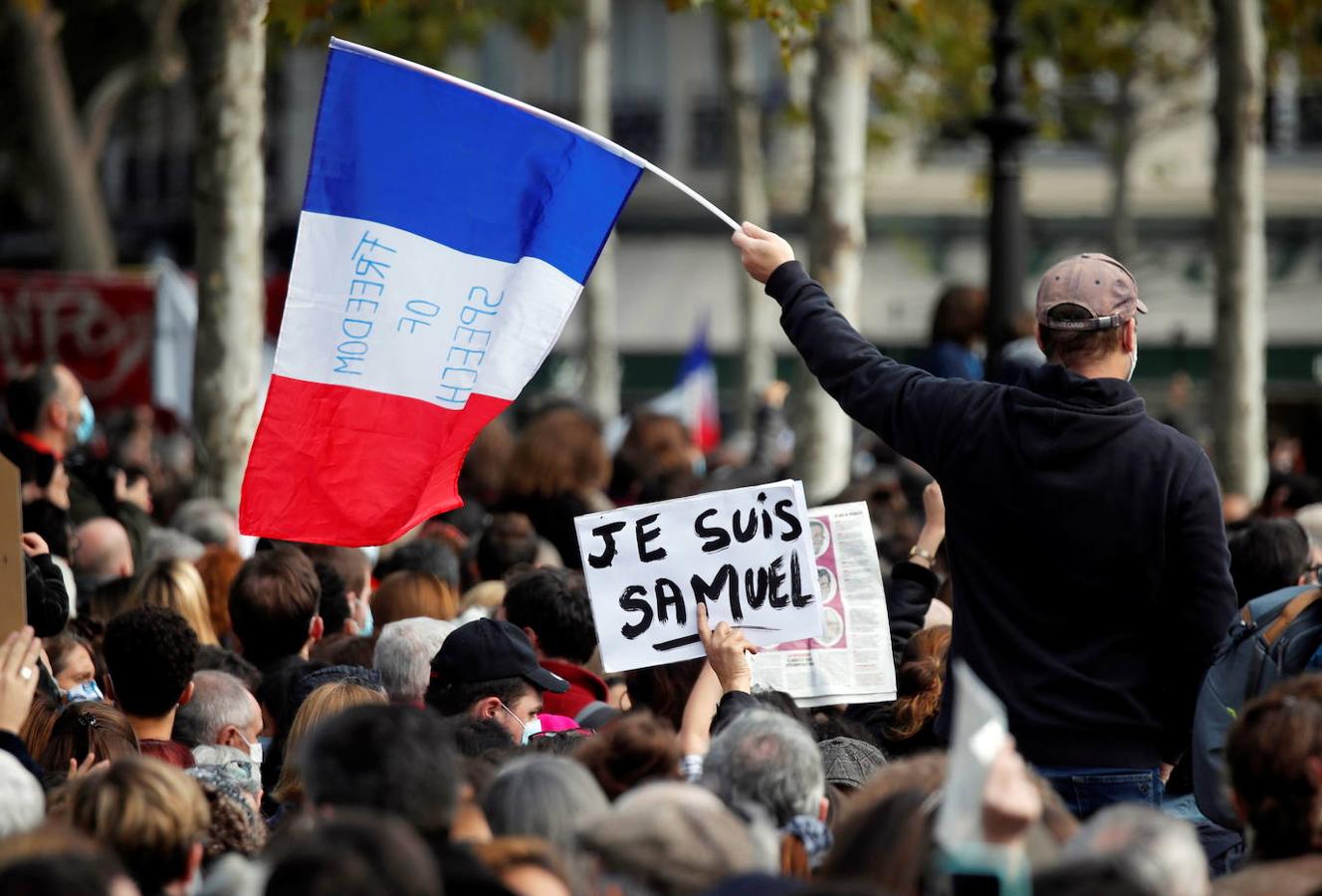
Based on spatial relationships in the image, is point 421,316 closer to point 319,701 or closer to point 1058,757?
point 319,701

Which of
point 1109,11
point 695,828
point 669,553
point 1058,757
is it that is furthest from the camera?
point 1109,11

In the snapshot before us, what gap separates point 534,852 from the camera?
332 cm

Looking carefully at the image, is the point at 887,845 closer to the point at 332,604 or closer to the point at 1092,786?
the point at 1092,786

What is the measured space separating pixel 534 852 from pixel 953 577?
1.34 meters

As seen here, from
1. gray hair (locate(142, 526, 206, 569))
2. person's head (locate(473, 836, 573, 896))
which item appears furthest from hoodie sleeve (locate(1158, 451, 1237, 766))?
gray hair (locate(142, 526, 206, 569))

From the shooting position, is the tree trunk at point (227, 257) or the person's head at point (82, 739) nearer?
the person's head at point (82, 739)

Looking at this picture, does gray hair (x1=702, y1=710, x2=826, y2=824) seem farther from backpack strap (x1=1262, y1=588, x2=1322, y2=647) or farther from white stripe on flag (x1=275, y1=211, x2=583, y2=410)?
white stripe on flag (x1=275, y1=211, x2=583, y2=410)

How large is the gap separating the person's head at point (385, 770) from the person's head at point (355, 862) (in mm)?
317

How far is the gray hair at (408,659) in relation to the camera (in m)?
5.51

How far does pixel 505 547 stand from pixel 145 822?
415 centimetres

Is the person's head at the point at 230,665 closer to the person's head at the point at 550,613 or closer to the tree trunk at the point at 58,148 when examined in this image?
the person's head at the point at 550,613

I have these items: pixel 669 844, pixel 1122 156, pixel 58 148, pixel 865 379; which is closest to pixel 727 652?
pixel 865 379

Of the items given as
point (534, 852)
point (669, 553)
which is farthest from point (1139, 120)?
point (534, 852)

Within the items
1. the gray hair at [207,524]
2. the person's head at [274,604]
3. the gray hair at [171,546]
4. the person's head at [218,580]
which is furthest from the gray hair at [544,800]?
the gray hair at [207,524]
